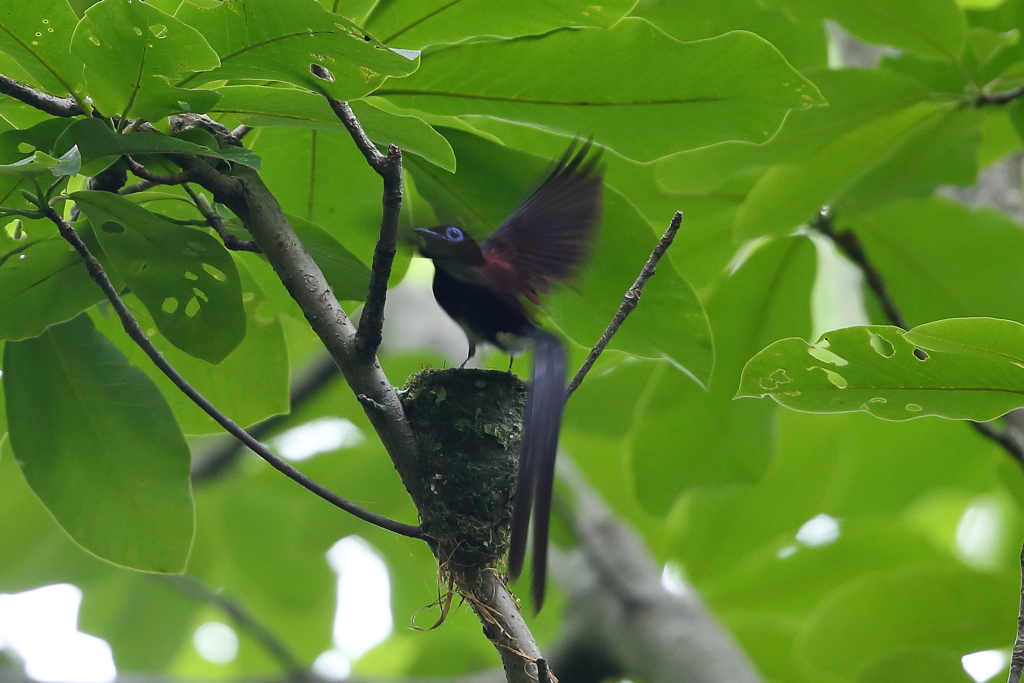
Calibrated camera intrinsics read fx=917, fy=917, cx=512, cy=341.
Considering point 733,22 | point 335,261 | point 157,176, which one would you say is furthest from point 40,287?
point 733,22

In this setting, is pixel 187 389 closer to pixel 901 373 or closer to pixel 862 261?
pixel 901 373

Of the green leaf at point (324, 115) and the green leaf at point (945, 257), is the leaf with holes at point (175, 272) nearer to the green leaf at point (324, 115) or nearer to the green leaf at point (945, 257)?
the green leaf at point (324, 115)

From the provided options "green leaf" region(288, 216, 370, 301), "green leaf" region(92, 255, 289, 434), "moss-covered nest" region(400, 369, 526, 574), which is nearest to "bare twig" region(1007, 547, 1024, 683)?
"moss-covered nest" region(400, 369, 526, 574)

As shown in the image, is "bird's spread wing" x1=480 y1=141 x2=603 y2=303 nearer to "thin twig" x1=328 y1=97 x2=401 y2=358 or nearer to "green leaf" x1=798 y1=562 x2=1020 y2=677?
"thin twig" x1=328 y1=97 x2=401 y2=358

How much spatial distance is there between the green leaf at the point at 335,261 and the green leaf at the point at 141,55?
1.07 feet

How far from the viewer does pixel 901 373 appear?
140cm

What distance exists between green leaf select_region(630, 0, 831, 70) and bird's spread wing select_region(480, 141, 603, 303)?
65 cm

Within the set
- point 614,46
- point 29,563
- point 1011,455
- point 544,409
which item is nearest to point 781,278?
point 1011,455

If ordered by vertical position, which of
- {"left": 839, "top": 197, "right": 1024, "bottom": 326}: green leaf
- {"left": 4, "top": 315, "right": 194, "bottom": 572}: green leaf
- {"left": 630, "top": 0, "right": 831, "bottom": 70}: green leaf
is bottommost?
{"left": 4, "top": 315, "right": 194, "bottom": 572}: green leaf

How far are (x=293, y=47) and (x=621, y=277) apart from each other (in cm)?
75

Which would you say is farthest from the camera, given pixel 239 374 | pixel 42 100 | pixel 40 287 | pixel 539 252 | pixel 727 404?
pixel 727 404

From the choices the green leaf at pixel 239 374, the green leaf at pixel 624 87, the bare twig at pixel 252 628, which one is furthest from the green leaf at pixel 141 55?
the bare twig at pixel 252 628

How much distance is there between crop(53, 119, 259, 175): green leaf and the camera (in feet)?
3.63

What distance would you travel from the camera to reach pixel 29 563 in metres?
2.88
